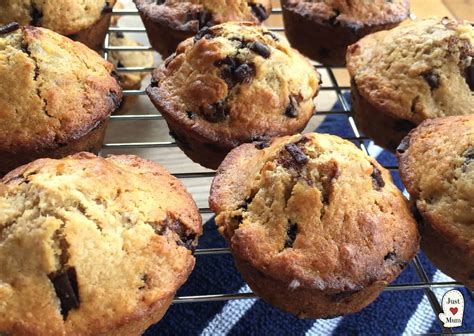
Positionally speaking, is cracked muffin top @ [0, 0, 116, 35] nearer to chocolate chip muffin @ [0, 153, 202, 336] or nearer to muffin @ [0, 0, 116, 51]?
muffin @ [0, 0, 116, 51]

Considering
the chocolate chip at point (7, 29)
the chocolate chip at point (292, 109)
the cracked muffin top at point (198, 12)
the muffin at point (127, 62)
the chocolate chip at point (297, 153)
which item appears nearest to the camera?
the chocolate chip at point (297, 153)

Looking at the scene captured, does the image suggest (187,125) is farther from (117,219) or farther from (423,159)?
(423,159)

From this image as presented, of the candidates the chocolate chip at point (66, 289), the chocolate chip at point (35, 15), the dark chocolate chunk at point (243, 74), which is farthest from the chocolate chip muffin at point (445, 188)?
the chocolate chip at point (35, 15)

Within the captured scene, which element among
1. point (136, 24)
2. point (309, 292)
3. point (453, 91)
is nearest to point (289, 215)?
point (309, 292)

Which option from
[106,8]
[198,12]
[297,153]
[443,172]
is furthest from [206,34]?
[443,172]

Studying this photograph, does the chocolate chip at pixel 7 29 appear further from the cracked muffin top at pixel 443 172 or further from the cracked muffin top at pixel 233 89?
the cracked muffin top at pixel 443 172

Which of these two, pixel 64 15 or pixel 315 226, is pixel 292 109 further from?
pixel 64 15
